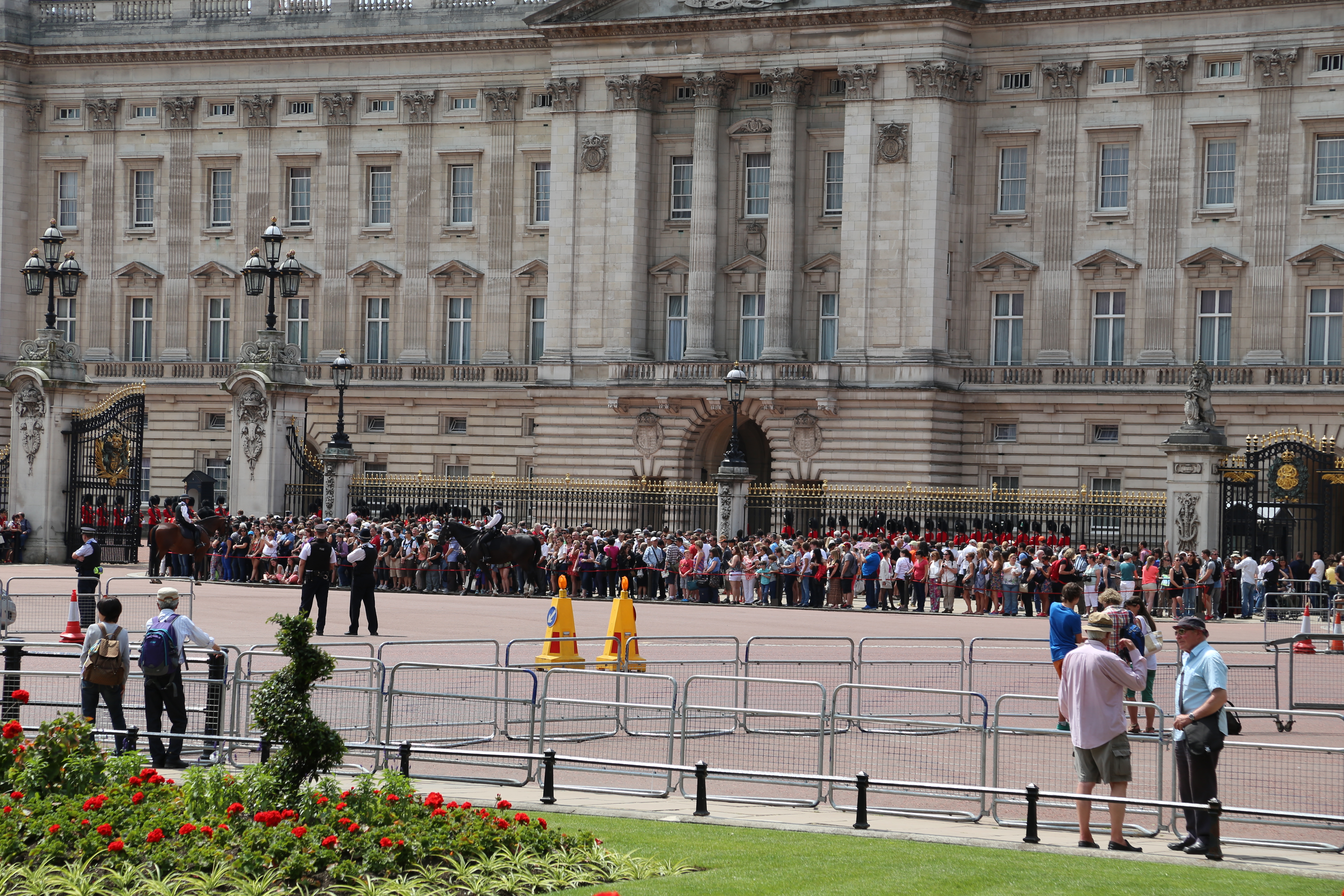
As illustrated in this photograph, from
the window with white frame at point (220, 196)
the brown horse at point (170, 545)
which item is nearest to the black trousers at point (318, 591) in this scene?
the brown horse at point (170, 545)

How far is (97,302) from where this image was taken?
229 ft

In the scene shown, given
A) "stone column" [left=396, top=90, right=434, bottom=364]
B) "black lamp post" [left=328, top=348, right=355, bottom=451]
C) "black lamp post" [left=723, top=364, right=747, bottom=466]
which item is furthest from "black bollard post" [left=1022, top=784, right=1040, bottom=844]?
"stone column" [left=396, top=90, right=434, bottom=364]

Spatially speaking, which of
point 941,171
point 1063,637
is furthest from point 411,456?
point 1063,637

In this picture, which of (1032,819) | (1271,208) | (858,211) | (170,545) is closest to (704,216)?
(858,211)

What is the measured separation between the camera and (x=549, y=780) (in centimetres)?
1639

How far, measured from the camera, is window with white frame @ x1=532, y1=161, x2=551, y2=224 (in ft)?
213

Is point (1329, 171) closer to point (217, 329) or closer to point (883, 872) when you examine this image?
point (217, 329)

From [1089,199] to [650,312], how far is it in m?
13.8

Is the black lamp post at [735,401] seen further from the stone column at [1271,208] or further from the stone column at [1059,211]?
the stone column at [1271,208]

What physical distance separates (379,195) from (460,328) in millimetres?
5204

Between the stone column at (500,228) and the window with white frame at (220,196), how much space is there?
9.52m

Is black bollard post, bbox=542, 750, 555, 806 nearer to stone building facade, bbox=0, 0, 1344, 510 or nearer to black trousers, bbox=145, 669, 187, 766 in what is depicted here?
black trousers, bbox=145, 669, 187, 766

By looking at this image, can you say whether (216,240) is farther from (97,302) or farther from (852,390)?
(852,390)

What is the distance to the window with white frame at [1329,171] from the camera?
5500 centimetres
